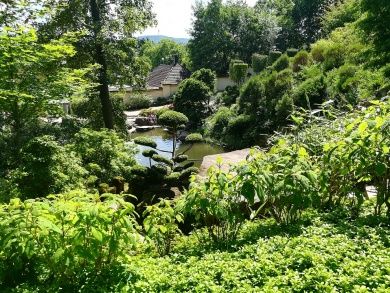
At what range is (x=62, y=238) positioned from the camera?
2.59m

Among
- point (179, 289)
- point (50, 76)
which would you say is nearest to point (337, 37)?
point (50, 76)

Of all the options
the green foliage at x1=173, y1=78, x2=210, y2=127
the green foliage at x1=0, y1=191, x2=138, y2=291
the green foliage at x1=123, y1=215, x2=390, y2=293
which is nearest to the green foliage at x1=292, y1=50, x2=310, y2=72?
the green foliage at x1=173, y1=78, x2=210, y2=127

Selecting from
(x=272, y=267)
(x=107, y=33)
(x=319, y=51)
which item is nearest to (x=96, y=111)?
(x=107, y=33)

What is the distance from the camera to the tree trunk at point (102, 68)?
1184 centimetres

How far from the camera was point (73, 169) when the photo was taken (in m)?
6.46

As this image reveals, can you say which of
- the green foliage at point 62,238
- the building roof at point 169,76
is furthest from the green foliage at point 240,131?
the building roof at point 169,76

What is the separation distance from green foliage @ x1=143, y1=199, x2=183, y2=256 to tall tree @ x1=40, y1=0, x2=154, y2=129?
377 inches

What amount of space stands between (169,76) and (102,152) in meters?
33.7

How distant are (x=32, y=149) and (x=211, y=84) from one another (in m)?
19.5

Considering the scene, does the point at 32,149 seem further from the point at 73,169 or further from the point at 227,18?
the point at 227,18

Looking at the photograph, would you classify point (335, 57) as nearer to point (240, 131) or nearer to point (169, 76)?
point (240, 131)

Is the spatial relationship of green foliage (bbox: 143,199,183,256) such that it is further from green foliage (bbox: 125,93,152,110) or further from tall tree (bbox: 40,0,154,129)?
green foliage (bbox: 125,93,152,110)

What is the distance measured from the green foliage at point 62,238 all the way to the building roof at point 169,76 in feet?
122

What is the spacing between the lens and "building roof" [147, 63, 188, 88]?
40728mm
